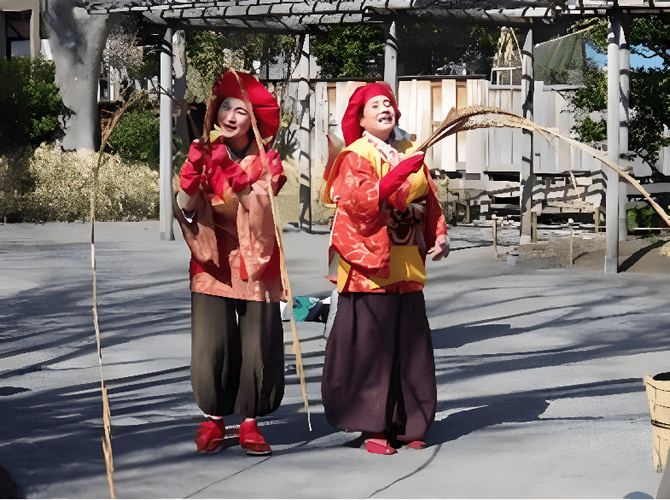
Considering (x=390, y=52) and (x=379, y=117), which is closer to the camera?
(x=379, y=117)

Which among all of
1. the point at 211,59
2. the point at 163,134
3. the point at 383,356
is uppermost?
the point at 211,59

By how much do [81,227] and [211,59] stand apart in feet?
26.4

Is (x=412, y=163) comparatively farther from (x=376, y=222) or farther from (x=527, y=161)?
(x=527, y=161)

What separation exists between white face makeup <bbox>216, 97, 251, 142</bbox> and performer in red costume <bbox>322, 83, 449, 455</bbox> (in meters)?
0.47

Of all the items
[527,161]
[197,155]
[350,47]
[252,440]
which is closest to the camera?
[197,155]

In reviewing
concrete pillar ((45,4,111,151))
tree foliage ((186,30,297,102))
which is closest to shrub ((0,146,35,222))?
concrete pillar ((45,4,111,151))

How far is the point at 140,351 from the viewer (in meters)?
7.22

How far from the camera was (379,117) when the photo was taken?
15.8ft

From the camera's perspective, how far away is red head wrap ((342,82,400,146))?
490 cm

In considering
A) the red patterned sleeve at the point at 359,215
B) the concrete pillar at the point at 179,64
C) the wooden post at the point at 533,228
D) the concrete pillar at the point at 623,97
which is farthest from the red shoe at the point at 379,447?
the concrete pillar at the point at 179,64

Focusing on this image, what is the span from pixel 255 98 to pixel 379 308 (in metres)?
1.13

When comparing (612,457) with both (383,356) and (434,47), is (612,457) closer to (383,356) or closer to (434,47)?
(383,356)

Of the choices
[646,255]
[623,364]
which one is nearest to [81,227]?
[646,255]

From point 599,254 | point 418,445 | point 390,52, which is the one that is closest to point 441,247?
point 418,445
